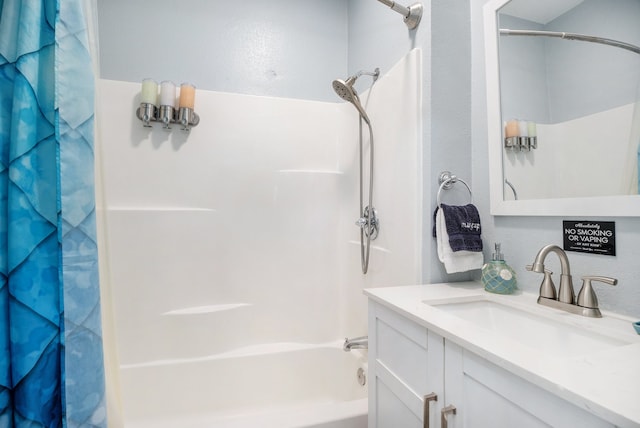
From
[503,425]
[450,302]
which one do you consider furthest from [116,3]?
[503,425]

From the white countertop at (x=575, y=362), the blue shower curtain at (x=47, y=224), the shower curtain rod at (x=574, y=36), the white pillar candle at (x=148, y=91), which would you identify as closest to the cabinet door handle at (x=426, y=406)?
the white countertop at (x=575, y=362)

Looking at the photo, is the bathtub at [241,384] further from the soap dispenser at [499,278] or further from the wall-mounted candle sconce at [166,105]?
the wall-mounted candle sconce at [166,105]

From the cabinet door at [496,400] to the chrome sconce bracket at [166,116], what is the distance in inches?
65.0

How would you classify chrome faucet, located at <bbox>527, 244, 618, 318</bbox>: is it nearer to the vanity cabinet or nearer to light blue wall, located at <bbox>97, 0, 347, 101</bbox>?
the vanity cabinet

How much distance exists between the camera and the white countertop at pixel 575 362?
1.38 ft

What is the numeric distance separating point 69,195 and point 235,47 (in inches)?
58.7

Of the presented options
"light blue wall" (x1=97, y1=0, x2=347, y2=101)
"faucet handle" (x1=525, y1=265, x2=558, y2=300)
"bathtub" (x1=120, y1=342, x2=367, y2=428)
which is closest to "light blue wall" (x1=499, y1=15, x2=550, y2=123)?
"faucet handle" (x1=525, y1=265, x2=558, y2=300)

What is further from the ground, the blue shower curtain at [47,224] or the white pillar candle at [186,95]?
the white pillar candle at [186,95]

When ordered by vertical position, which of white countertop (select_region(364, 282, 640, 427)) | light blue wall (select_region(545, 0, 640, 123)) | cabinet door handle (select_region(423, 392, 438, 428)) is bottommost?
cabinet door handle (select_region(423, 392, 438, 428))

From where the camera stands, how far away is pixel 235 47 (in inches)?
72.7

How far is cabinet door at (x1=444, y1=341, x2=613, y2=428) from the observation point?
0.48 m

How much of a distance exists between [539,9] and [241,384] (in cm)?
215

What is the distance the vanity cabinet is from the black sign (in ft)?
1.76

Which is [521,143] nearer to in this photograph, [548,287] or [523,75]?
[523,75]
